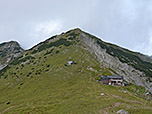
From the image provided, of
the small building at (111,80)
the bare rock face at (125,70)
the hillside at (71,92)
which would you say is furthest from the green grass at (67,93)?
the bare rock face at (125,70)

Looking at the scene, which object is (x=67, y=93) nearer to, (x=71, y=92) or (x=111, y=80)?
(x=71, y=92)

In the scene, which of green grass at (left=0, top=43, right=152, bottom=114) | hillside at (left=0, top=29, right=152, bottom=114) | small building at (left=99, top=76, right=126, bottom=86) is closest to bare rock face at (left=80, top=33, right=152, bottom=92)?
hillside at (left=0, top=29, right=152, bottom=114)

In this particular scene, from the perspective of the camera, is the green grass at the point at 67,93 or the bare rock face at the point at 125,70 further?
the bare rock face at the point at 125,70

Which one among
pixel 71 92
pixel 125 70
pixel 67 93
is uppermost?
pixel 125 70

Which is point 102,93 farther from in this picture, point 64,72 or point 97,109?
point 64,72

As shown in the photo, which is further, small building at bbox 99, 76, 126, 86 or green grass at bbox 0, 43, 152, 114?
small building at bbox 99, 76, 126, 86

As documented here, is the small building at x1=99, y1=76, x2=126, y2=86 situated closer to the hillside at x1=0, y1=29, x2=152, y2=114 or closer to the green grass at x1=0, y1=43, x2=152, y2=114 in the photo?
the hillside at x1=0, y1=29, x2=152, y2=114

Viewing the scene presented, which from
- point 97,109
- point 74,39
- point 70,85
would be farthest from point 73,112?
point 74,39

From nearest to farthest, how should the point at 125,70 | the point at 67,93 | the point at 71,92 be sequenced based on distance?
the point at 67,93
the point at 71,92
the point at 125,70

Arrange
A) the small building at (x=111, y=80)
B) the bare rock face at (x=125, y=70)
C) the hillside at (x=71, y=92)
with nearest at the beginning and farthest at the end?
the hillside at (x=71, y=92) → the small building at (x=111, y=80) → the bare rock face at (x=125, y=70)

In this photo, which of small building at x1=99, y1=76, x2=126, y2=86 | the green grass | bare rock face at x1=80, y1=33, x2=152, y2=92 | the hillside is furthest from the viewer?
bare rock face at x1=80, y1=33, x2=152, y2=92

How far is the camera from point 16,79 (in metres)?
105

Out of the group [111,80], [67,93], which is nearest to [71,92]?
[67,93]

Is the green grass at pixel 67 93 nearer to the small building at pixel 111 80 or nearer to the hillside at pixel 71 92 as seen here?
the hillside at pixel 71 92
